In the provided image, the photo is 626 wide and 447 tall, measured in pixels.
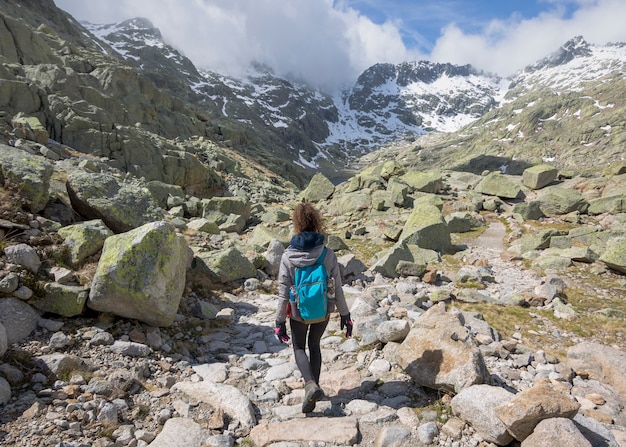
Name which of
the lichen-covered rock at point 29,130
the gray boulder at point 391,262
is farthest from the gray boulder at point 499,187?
the lichen-covered rock at point 29,130

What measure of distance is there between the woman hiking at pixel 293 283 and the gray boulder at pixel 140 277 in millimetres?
3287

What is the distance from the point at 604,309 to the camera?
12523mm

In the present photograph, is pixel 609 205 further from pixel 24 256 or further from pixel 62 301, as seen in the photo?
pixel 24 256

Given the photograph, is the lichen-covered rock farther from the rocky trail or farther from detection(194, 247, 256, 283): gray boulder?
the rocky trail

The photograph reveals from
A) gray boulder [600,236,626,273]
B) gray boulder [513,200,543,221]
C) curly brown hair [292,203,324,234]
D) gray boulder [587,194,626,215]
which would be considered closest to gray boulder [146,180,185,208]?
curly brown hair [292,203,324,234]

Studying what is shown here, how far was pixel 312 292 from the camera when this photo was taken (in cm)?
586

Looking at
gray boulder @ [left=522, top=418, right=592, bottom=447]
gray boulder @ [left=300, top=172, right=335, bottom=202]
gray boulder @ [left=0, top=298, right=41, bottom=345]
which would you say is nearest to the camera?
gray boulder @ [left=522, top=418, right=592, bottom=447]

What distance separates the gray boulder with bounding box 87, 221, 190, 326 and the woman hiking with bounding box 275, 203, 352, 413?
3287 millimetres

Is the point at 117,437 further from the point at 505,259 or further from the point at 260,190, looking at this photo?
the point at 260,190

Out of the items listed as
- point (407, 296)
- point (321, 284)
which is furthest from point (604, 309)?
point (321, 284)

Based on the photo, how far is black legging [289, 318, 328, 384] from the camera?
6113mm

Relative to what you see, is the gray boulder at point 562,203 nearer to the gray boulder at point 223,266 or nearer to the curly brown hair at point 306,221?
the gray boulder at point 223,266

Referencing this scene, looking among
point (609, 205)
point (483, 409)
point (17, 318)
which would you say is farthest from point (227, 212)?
point (609, 205)

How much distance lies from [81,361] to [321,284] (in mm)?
4537
